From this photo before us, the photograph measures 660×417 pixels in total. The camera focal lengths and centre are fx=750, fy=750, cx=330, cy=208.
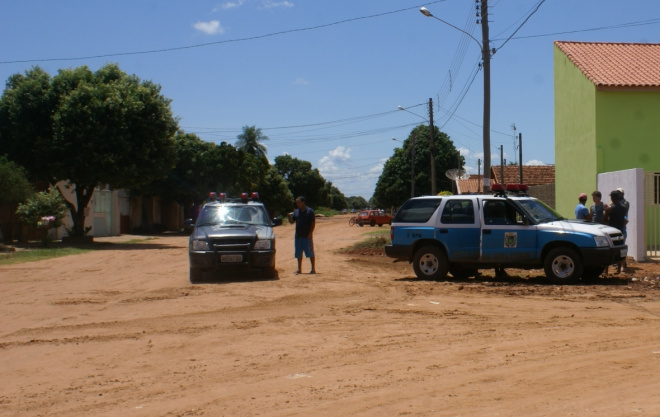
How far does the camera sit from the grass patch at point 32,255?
74.8 feet

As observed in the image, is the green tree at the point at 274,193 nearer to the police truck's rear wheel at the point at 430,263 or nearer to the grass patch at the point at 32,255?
the grass patch at the point at 32,255

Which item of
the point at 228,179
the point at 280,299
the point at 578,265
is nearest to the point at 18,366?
the point at 280,299

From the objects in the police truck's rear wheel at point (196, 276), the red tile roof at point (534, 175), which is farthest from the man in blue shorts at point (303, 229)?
the red tile roof at point (534, 175)

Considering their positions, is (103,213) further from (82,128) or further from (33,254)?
(33,254)

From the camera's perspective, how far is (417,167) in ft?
234

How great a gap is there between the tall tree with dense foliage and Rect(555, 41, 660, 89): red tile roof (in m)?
17.3

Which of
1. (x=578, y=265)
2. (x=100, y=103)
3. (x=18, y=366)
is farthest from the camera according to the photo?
(x=100, y=103)

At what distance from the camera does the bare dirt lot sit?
621cm

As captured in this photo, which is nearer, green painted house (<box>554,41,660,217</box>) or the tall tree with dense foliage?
green painted house (<box>554,41,660,217</box>)

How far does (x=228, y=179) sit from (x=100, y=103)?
23.4 m

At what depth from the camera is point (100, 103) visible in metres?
30.5

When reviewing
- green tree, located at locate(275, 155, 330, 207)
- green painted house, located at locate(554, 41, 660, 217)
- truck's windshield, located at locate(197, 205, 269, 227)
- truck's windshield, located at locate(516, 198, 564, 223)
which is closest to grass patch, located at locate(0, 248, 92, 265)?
truck's windshield, located at locate(197, 205, 269, 227)

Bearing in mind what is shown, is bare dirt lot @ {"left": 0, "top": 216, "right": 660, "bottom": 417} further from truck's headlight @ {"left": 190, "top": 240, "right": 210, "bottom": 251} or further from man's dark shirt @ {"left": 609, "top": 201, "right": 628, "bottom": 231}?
man's dark shirt @ {"left": 609, "top": 201, "right": 628, "bottom": 231}

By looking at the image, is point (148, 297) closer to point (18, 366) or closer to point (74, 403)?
point (18, 366)
